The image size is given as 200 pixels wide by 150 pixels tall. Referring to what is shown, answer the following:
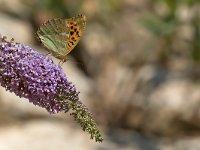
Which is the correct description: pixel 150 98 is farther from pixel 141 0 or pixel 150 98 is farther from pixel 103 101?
pixel 141 0

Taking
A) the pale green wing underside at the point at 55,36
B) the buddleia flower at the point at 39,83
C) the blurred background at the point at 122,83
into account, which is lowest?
the buddleia flower at the point at 39,83

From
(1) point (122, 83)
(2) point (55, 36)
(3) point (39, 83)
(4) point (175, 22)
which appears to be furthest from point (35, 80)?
(1) point (122, 83)

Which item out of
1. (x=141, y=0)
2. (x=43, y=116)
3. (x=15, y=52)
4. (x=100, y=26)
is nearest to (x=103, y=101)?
(x=43, y=116)

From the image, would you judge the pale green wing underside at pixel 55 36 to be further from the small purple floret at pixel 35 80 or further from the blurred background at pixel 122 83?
the blurred background at pixel 122 83

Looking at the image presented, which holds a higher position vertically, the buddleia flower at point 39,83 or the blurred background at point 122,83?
the blurred background at point 122,83

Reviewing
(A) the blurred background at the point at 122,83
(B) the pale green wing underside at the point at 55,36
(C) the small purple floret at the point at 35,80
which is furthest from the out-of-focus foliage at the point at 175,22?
(C) the small purple floret at the point at 35,80
